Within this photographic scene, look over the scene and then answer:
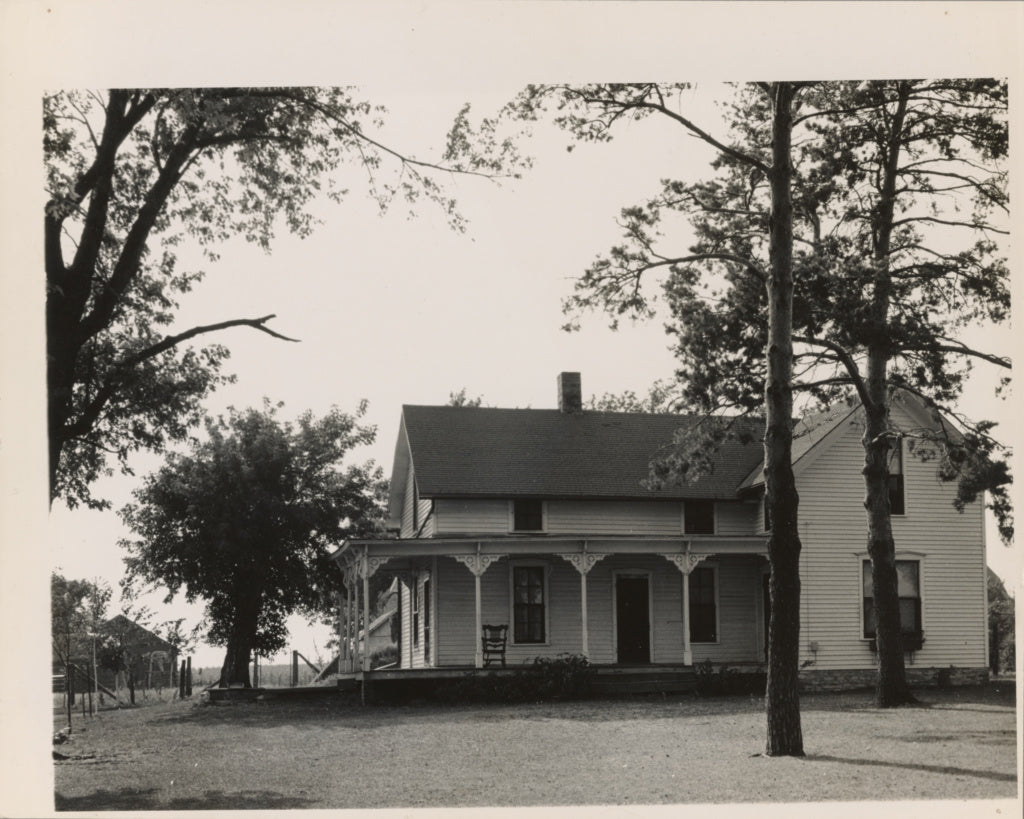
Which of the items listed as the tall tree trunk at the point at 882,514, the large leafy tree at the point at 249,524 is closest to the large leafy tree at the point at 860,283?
the tall tree trunk at the point at 882,514

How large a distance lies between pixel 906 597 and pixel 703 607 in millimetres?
A: 4597

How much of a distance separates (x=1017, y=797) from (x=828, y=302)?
31.6 ft

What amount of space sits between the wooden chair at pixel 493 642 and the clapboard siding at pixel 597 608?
2.97 feet

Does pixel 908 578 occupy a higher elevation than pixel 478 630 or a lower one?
higher

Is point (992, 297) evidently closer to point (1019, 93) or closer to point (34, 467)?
point (1019, 93)

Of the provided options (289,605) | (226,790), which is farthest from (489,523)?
(226,790)

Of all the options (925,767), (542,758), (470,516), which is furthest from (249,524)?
(925,767)

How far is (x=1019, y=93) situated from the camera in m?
11.0

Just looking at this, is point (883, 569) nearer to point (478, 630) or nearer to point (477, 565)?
point (477, 565)

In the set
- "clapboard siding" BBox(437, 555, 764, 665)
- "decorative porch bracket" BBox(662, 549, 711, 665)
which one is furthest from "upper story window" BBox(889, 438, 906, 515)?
"decorative porch bracket" BBox(662, 549, 711, 665)

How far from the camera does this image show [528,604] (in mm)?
27469

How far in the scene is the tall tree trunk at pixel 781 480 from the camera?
14.3 metres

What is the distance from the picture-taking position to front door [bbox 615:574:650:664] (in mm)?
27859

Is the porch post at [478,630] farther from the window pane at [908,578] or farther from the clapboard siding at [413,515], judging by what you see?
the window pane at [908,578]
